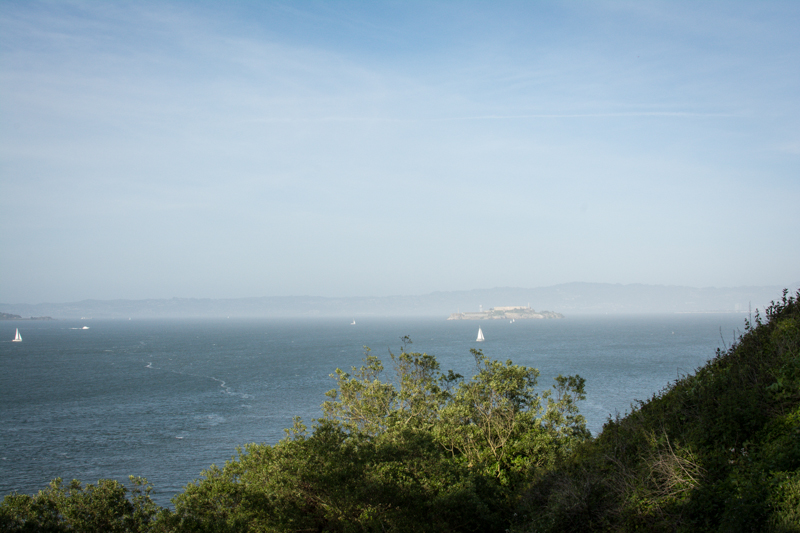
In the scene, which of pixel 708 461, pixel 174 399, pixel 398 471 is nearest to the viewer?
pixel 708 461

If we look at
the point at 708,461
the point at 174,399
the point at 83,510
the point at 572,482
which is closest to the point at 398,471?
the point at 572,482

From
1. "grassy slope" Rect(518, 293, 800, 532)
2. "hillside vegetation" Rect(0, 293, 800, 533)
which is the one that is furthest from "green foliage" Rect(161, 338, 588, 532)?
"grassy slope" Rect(518, 293, 800, 532)

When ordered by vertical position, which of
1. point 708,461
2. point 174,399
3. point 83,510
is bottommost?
point 174,399

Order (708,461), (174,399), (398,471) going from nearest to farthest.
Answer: (708,461), (398,471), (174,399)

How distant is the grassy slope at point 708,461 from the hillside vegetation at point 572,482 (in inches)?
1.4

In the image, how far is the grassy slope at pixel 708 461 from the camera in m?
11.9

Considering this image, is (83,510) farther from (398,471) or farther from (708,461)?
(708,461)

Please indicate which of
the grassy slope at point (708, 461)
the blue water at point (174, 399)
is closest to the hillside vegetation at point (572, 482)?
the grassy slope at point (708, 461)

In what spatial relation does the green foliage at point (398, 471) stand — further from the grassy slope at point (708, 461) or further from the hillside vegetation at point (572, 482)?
the grassy slope at point (708, 461)

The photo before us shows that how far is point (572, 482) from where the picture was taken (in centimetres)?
1577

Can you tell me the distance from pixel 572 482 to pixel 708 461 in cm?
367

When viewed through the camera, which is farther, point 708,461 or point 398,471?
point 398,471

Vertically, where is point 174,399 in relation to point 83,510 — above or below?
below

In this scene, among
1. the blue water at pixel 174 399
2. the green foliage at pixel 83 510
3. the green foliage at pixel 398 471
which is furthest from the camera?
the blue water at pixel 174 399
